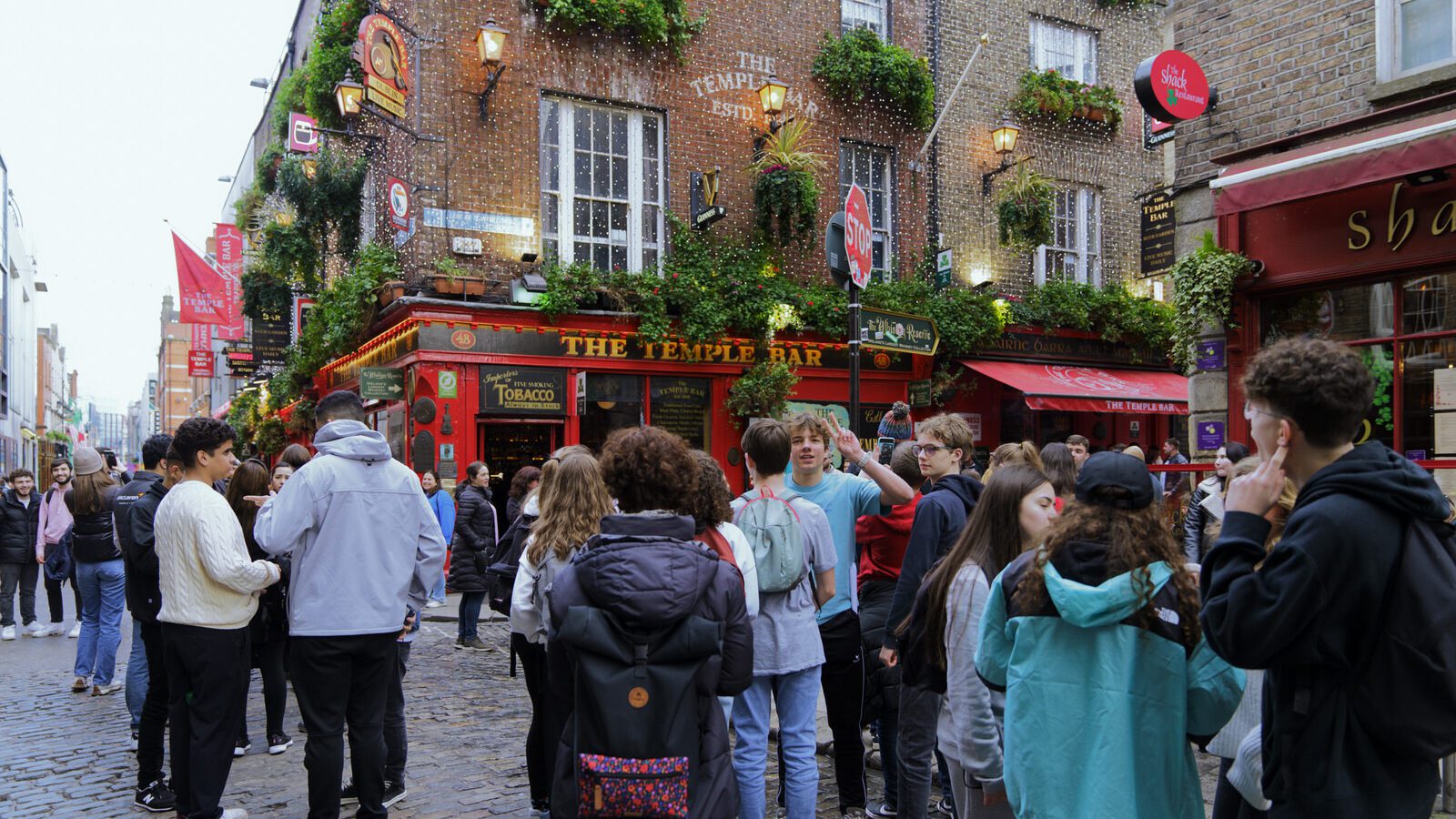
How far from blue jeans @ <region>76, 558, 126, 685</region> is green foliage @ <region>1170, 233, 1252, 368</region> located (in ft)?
31.6

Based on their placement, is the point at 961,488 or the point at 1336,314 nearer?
the point at 961,488

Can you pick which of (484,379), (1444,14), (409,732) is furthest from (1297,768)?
(484,379)

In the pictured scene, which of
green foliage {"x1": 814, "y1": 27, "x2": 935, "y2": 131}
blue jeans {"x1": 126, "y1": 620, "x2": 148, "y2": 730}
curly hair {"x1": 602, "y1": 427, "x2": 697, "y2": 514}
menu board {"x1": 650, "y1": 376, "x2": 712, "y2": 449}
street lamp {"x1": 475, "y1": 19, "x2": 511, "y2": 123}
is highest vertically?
green foliage {"x1": 814, "y1": 27, "x2": 935, "y2": 131}

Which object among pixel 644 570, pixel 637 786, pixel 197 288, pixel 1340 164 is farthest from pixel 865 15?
pixel 637 786

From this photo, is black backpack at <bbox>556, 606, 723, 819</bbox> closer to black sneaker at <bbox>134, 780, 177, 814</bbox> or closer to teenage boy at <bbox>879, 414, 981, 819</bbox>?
teenage boy at <bbox>879, 414, 981, 819</bbox>

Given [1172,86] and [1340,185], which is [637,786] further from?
[1172,86]

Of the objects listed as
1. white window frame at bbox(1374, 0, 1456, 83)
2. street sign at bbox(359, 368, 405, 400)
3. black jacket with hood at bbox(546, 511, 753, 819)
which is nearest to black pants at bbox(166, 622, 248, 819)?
black jacket with hood at bbox(546, 511, 753, 819)

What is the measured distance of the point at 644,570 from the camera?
2783 millimetres

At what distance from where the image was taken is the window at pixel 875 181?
16047mm

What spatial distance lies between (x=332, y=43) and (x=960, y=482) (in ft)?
48.6

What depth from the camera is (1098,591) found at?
8.06 feet

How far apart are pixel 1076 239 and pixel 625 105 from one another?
28.2ft

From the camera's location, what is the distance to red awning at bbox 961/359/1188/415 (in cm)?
1560

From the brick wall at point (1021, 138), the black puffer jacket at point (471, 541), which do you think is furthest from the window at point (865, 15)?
the black puffer jacket at point (471, 541)
